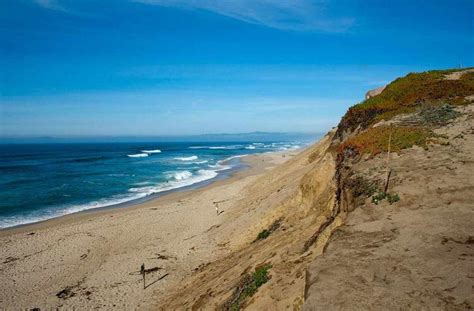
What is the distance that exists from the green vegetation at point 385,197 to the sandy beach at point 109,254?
387 inches

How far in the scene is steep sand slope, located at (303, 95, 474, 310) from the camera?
17.7ft

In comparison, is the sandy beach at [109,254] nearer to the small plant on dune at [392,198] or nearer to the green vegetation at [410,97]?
the green vegetation at [410,97]

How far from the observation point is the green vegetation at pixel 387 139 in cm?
1235

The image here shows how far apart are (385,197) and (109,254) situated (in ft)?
55.5

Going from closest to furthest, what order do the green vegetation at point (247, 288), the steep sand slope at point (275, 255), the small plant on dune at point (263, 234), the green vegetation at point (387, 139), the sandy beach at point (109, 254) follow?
the steep sand slope at point (275, 255) < the green vegetation at point (247, 288) < the green vegetation at point (387, 139) < the sandy beach at point (109, 254) < the small plant on dune at point (263, 234)

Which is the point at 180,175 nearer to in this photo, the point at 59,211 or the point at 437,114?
the point at 59,211

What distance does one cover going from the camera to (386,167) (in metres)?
10.8

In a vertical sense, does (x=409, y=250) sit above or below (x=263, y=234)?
above

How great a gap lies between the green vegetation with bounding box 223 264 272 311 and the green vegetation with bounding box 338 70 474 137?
10.6 meters

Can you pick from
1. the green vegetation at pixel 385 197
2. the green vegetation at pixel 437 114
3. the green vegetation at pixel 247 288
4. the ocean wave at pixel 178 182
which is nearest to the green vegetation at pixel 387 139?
the green vegetation at pixel 437 114

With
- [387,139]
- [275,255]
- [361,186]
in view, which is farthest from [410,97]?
[275,255]

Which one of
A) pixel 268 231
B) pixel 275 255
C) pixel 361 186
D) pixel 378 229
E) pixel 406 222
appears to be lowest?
pixel 268 231

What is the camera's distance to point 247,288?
31.2ft

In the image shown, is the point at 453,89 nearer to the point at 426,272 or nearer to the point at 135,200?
the point at 426,272
